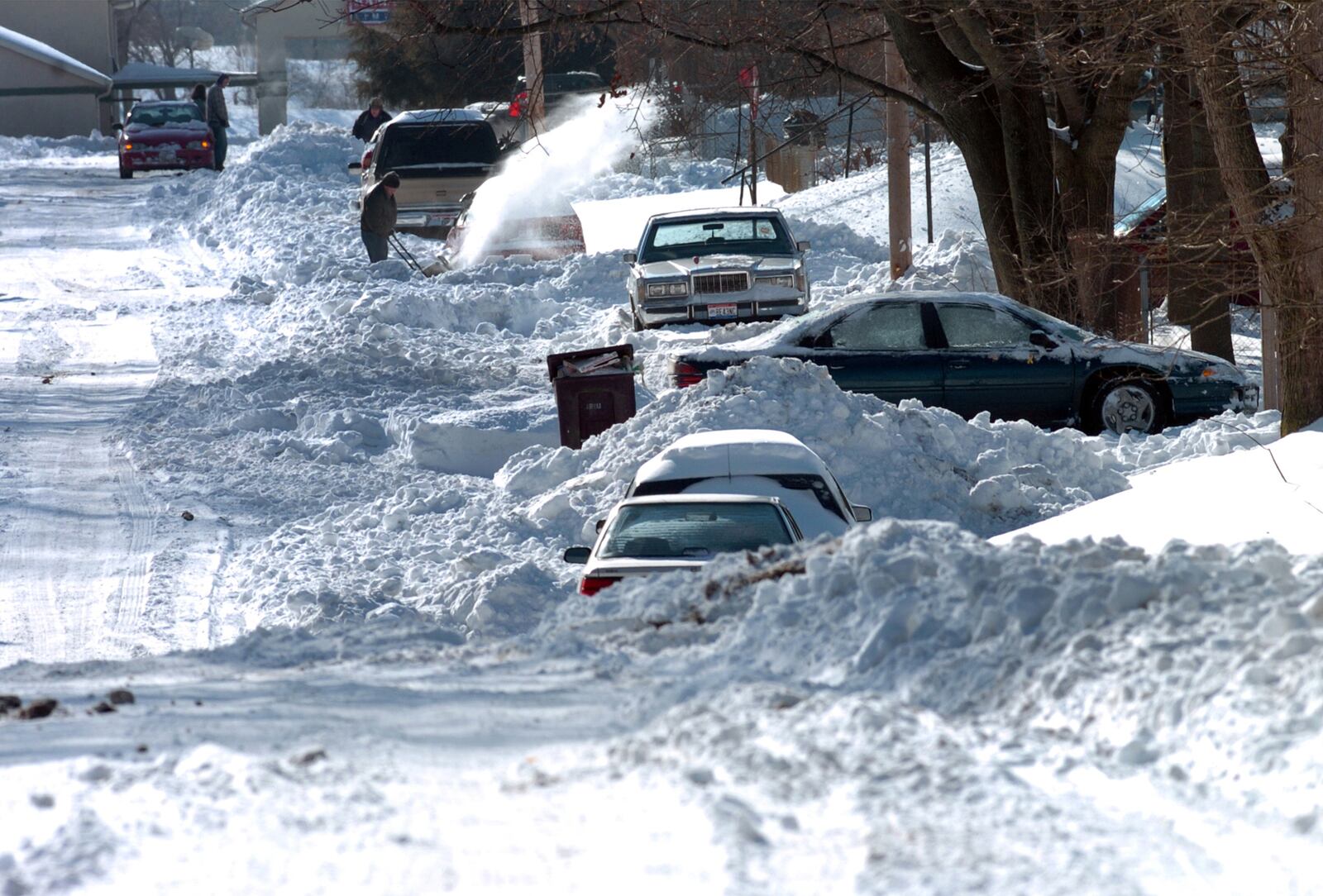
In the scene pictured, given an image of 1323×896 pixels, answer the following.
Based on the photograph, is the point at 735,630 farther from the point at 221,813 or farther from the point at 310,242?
the point at 310,242

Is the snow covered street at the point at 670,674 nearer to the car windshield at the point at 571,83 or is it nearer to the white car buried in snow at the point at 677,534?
the white car buried in snow at the point at 677,534

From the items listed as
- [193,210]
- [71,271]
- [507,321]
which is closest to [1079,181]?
[507,321]

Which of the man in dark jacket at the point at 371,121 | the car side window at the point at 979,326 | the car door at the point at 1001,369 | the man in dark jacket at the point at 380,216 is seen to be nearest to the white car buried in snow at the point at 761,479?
the car door at the point at 1001,369

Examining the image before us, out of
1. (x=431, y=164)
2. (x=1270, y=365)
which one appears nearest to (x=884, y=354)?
(x=1270, y=365)

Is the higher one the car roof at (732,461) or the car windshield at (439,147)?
the car windshield at (439,147)

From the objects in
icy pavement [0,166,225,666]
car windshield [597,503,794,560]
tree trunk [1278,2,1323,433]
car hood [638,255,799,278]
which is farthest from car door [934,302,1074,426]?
icy pavement [0,166,225,666]

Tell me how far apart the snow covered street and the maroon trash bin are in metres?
0.50

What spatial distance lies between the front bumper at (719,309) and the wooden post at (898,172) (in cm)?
200

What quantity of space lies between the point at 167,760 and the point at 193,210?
29.9 m

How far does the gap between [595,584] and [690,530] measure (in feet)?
2.13

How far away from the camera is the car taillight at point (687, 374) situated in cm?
1409

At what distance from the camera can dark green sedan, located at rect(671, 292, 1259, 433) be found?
13805 millimetres

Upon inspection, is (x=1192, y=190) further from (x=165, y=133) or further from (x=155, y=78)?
(x=155, y=78)

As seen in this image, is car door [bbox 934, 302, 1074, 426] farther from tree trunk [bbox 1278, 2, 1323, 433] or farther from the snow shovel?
the snow shovel
